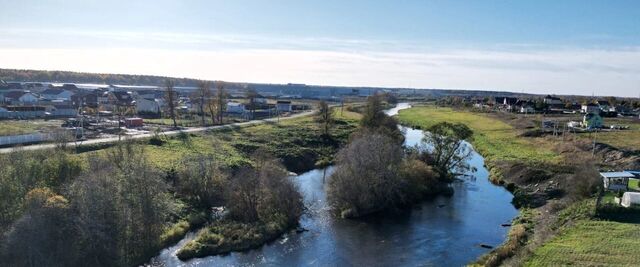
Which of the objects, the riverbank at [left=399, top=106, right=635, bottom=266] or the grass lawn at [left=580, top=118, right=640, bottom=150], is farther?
the grass lawn at [left=580, top=118, right=640, bottom=150]

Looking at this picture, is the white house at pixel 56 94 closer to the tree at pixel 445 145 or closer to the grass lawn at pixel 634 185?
the tree at pixel 445 145

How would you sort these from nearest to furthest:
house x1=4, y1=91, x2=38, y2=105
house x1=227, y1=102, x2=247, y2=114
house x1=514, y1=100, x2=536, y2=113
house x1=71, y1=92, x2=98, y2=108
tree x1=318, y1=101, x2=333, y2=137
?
tree x1=318, y1=101, x2=333, y2=137 < house x1=4, y1=91, x2=38, y2=105 < house x1=71, y1=92, x2=98, y2=108 < house x1=227, y1=102, x2=247, y2=114 < house x1=514, y1=100, x2=536, y2=113

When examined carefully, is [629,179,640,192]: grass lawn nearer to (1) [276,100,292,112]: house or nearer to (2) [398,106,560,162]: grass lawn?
(2) [398,106,560,162]: grass lawn

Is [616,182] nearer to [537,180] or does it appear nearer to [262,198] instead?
[537,180]

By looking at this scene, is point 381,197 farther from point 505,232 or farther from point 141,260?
point 141,260

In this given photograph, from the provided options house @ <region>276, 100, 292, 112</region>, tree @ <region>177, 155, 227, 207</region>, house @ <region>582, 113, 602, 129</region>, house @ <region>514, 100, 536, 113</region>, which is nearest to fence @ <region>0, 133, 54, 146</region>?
tree @ <region>177, 155, 227, 207</region>

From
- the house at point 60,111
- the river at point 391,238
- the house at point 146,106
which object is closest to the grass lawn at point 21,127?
the house at point 60,111

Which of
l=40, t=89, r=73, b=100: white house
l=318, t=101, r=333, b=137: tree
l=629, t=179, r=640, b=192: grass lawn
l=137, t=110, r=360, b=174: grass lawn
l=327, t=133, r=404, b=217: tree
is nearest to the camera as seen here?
l=327, t=133, r=404, b=217: tree

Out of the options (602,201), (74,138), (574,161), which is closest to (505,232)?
(602,201)
